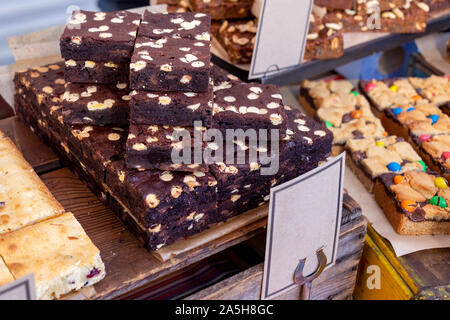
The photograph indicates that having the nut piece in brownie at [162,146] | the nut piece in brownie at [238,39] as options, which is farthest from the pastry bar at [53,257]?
the nut piece in brownie at [238,39]

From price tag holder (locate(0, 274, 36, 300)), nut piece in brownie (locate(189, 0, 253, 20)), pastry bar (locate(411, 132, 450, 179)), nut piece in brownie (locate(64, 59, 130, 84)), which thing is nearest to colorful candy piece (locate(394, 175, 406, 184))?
pastry bar (locate(411, 132, 450, 179))

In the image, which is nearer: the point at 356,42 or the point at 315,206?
the point at 315,206

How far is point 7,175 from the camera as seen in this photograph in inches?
71.9

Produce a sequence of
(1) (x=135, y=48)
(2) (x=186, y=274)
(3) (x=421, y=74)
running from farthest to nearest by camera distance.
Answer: (3) (x=421, y=74) < (2) (x=186, y=274) < (1) (x=135, y=48)

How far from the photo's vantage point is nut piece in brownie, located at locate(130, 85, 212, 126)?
5.58 feet

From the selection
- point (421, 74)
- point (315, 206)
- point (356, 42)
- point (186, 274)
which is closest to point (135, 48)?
point (315, 206)

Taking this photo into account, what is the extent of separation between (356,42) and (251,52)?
0.66 meters

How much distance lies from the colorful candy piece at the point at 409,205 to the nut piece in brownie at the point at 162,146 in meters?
0.93

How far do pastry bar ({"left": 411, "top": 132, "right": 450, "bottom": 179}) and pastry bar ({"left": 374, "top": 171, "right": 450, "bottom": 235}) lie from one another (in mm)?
104

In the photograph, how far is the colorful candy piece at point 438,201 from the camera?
2186 mm

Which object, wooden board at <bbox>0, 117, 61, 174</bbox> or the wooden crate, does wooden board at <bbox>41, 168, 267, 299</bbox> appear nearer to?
wooden board at <bbox>0, 117, 61, 174</bbox>

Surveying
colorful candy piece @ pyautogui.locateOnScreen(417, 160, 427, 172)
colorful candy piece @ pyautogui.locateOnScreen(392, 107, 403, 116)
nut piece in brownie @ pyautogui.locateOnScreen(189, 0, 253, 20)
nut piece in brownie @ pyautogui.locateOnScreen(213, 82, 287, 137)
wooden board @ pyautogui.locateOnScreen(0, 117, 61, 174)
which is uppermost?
nut piece in brownie @ pyautogui.locateOnScreen(189, 0, 253, 20)

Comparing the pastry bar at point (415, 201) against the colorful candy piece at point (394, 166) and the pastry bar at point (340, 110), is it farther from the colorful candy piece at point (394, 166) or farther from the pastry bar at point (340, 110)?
the pastry bar at point (340, 110)
